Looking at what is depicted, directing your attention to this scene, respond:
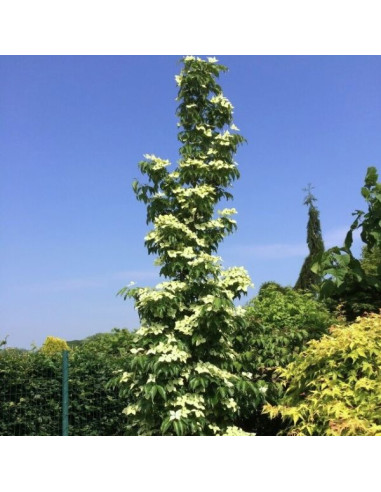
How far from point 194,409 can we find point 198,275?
1330 mm

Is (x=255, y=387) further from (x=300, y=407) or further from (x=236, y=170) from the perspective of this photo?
(x=236, y=170)

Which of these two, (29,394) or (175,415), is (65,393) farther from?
(175,415)

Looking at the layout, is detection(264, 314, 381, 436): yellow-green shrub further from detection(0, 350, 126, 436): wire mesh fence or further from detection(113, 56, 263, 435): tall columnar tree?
detection(0, 350, 126, 436): wire mesh fence

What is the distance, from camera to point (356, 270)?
6.58m

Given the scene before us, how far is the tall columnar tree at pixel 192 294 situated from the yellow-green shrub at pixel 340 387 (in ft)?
2.22

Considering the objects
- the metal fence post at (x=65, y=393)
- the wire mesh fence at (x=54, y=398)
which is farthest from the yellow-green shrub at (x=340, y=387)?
the metal fence post at (x=65, y=393)

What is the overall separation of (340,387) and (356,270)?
95.3 inches

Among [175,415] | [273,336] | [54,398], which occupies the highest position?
[273,336]

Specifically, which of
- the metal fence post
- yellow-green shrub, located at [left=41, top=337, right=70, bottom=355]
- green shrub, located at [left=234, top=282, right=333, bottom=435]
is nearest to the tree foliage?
green shrub, located at [left=234, top=282, right=333, bottom=435]

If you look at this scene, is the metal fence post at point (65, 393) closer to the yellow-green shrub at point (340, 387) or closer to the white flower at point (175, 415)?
the white flower at point (175, 415)

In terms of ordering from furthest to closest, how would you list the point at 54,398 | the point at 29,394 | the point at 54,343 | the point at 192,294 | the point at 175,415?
the point at 54,343 → the point at 54,398 → the point at 29,394 → the point at 192,294 → the point at 175,415

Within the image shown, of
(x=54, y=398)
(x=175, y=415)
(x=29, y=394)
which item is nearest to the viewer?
(x=175, y=415)

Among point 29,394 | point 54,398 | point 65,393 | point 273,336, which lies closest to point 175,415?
point 273,336

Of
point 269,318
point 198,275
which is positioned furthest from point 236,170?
point 269,318
